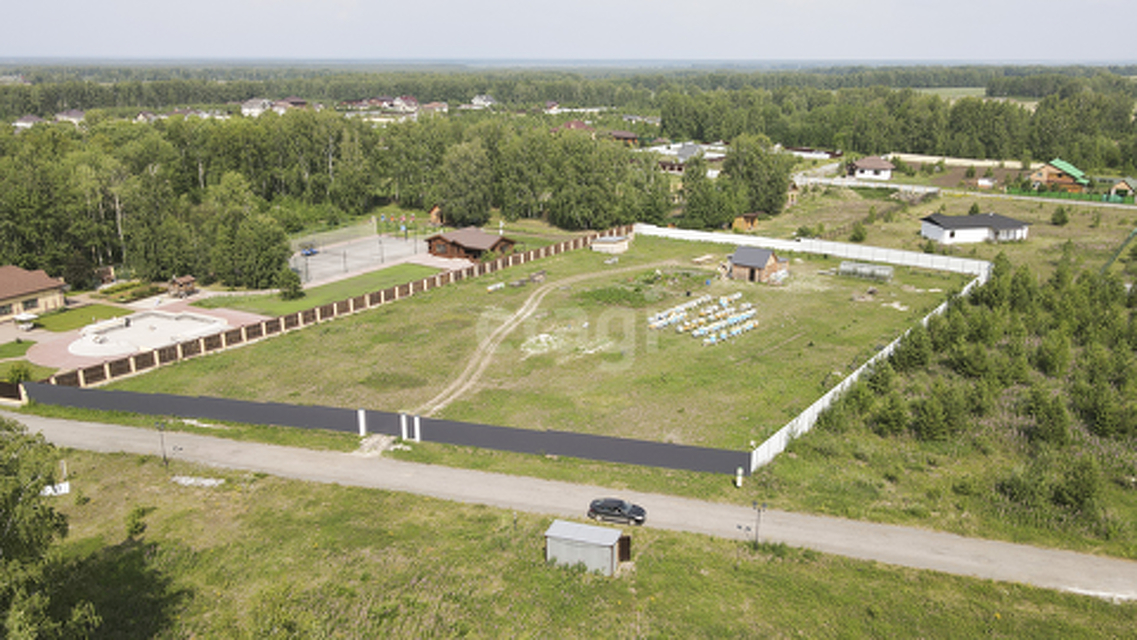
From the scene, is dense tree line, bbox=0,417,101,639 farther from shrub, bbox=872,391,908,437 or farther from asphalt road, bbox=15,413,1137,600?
shrub, bbox=872,391,908,437

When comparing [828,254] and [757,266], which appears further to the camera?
[828,254]

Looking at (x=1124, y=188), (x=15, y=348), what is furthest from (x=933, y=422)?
(x=1124, y=188)

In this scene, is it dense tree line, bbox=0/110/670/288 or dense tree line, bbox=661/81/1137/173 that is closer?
dense tree line, bbox=0/110/670/288

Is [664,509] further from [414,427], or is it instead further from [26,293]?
[26,293]

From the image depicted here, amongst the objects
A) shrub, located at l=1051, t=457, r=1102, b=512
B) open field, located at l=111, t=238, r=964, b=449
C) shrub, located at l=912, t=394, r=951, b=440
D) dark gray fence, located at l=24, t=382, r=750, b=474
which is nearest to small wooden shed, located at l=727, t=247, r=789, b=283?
open field, located at l=111, t=238, r=964, b=449

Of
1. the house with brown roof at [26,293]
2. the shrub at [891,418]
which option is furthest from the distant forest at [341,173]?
the shrub at [891,418]

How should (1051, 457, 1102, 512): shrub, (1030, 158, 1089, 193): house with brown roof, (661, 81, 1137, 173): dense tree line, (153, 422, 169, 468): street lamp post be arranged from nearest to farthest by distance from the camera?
1. (1051, 457, 1102, 512): shrub
2. (153, 422, 169, 468): street lamp post
3. (1030, 158, 1089, 193): house with brown roof
4. (661, 81, 1137, 173): dense tree line

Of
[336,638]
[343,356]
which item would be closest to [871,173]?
[343,356]
